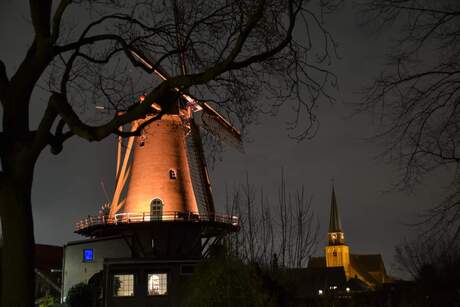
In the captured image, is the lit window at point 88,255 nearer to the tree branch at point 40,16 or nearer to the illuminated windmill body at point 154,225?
the illuminated windmill body at point 154,225

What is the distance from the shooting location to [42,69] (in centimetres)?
709

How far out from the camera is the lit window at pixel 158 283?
31120 mm

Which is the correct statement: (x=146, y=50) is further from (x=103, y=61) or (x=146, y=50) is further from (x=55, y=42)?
(x=55, y=42)

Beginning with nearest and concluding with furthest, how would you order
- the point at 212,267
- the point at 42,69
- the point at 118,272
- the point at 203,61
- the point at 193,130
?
the point at 42,69, the point at 203,61, the point at 212,267, the point at 118,272, the point at 193,130

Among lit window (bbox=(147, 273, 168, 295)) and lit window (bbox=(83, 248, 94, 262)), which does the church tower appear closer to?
lit window (bbox=(83, 248, 94, 262))

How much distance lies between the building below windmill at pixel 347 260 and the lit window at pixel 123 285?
7799 cm

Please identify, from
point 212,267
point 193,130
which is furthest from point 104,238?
point 212,267

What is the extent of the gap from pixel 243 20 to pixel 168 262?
85.0 feet

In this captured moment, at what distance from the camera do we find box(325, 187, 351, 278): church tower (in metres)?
Result: 110

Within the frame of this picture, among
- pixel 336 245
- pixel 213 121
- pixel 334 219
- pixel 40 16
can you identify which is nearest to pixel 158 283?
pixel 213 121

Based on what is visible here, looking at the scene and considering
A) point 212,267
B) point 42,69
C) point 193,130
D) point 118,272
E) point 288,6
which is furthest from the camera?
point 193,130

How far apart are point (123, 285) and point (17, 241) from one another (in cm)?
2559

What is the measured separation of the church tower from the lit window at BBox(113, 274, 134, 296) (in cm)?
7901

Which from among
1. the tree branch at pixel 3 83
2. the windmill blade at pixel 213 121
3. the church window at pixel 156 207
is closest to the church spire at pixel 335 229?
the church window at pixel 156 207
